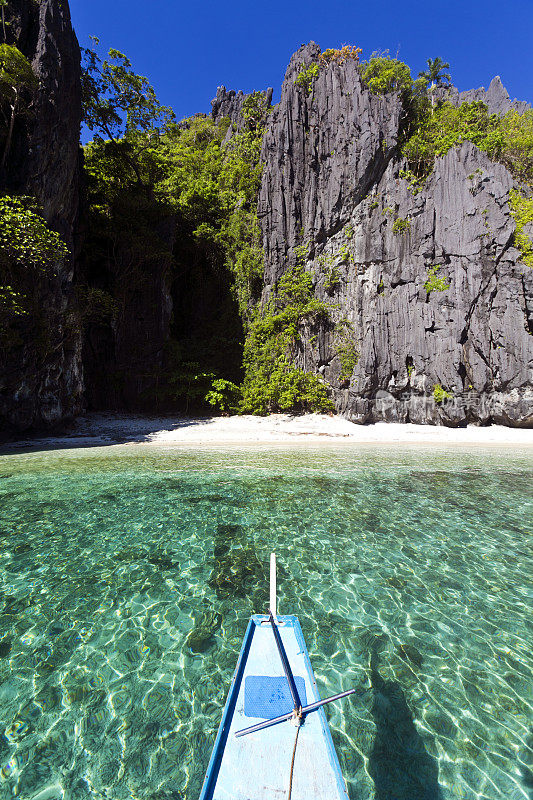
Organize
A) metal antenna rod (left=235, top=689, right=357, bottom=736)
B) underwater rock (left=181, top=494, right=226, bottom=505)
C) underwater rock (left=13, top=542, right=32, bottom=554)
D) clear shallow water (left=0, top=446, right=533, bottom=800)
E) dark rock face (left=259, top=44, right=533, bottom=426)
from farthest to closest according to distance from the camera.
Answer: dark rock face (left=259, top=44, right=533, bottom=426) → underwater rock (left=181, top=494, right=226, bottom=505) → underwater rock (left=13, top=542, right=32, bottom=554) → clear shallow water (left=0, top=446, right=533, bottom=800) → metal antenna rod (left=235, top=689, right=357, bottom=736)

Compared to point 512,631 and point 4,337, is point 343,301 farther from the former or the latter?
point 512,631

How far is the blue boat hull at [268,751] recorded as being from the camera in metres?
1.83

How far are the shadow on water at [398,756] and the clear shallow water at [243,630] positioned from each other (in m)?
0.01

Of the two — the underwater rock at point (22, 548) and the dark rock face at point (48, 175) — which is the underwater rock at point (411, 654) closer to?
the underwater rock at point (22, 548)

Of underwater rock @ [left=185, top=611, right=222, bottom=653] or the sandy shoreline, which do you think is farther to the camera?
the sandy shoreline

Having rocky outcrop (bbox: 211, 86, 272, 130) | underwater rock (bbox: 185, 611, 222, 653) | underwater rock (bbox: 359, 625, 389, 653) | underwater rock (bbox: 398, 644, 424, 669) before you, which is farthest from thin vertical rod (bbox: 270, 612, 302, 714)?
rocky outcrop (bbox: 211, 86, 272, 130)

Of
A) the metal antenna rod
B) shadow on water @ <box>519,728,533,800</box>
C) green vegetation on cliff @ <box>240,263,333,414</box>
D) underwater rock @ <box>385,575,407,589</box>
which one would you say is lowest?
shadow on water @ <box>519,728,533,800</box>

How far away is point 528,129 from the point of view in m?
24.0

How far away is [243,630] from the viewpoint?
12.7 feet

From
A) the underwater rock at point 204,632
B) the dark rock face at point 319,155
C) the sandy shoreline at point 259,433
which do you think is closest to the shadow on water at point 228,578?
the underwater rock at point 204,632

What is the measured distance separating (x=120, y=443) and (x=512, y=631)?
15133 millimetres

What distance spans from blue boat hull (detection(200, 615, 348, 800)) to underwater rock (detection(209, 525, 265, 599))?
1966 mm

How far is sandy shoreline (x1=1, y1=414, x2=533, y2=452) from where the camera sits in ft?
52.2

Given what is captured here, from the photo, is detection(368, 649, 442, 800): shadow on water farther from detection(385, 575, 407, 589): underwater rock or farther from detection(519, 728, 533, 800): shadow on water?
detection(385, 575, 407, 589): underwater rock
